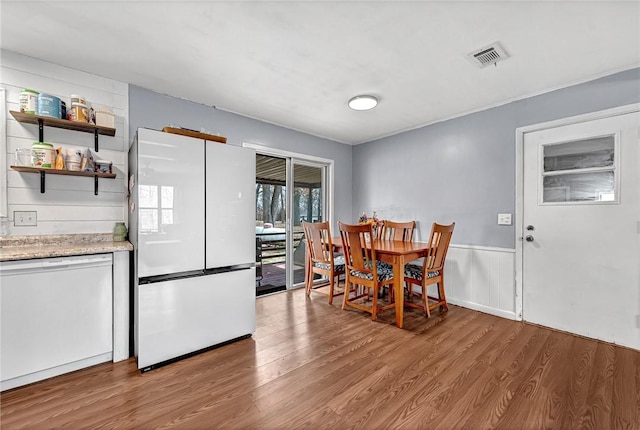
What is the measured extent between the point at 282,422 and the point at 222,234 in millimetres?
1445

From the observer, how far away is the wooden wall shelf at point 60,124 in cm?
213

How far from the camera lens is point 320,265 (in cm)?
375

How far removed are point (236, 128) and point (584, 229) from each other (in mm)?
3873

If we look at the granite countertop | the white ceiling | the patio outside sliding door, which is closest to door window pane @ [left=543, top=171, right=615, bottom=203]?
the white ceiling

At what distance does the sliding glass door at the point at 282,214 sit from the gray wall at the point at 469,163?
3.94 ft

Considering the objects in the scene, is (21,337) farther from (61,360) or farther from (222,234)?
(222,234)

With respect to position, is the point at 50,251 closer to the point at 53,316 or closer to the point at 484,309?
the point at 53,316

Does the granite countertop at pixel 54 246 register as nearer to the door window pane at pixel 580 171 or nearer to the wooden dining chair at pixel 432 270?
the wooden dining chair at pixel 432 270

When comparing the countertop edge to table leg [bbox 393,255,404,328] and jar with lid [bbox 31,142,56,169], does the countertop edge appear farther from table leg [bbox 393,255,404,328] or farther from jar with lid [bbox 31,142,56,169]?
table leg [bbox 393,255,404,328]

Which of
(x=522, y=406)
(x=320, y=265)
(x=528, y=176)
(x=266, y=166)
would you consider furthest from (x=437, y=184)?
(x=522, y=406)

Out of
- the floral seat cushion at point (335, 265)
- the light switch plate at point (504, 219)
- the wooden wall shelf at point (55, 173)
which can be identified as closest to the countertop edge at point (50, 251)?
the wooden wall shelf at point (55, 173)

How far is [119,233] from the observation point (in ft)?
8.26

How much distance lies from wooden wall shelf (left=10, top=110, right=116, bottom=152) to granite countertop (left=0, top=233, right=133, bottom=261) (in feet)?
2.62

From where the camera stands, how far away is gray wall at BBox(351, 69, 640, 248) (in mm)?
2662
